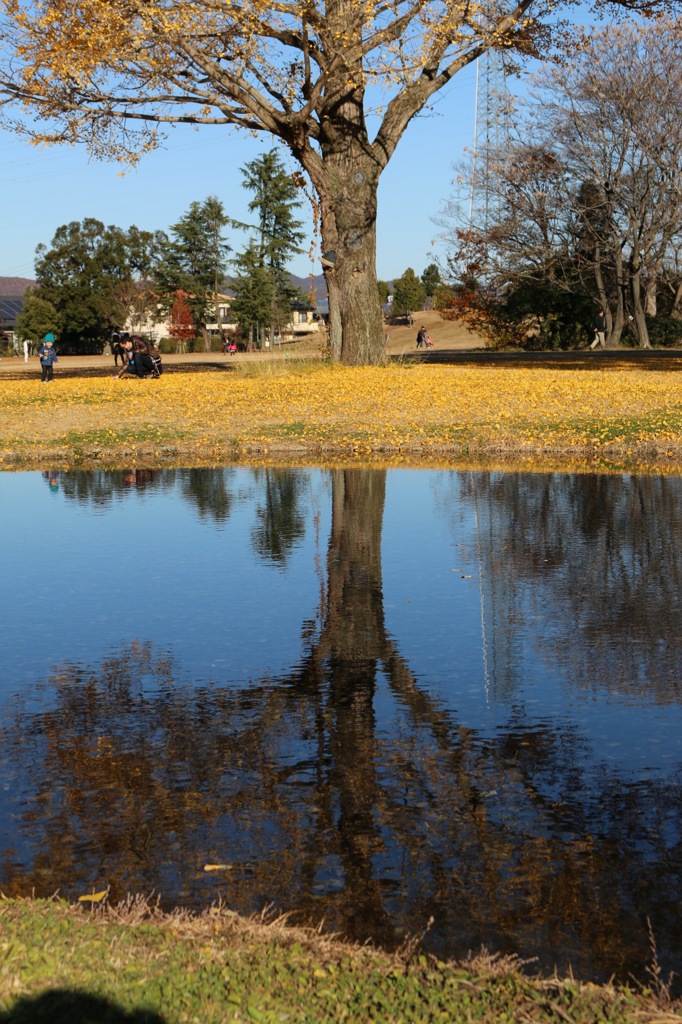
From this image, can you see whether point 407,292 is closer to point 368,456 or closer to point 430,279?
point 430,279

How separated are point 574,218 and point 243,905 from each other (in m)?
48.5

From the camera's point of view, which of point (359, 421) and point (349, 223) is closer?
point (359, 421)

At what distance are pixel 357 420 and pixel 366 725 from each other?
13321 millimetres

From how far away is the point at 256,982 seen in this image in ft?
10.6

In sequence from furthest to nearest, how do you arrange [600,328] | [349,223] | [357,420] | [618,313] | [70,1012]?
[600,328] < [618,313] < [349,223] < [357,420] < [70,1012]

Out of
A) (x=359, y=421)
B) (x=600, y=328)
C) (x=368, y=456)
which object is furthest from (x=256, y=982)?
(x=600, y=328)

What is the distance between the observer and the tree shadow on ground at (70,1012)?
303 centimetres

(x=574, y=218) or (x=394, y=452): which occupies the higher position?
(x=574, y=218)

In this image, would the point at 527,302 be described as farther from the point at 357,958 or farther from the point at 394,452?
the point at 357,958

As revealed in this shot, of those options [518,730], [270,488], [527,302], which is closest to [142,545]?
[270,488]

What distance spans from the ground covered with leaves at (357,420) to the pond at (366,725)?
4.89 m

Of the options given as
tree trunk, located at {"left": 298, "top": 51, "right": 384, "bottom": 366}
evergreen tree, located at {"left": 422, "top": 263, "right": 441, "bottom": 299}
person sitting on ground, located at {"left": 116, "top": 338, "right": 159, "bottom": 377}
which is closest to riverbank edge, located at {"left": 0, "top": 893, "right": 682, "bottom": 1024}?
tree trunk, located at {"left": 298, "top": 51, "right": 384, "bottom": 366}

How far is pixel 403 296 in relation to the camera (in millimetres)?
129750

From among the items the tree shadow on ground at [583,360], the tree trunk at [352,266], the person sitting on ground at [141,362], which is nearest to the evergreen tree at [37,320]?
the tree shadow on ground at [583,360]
